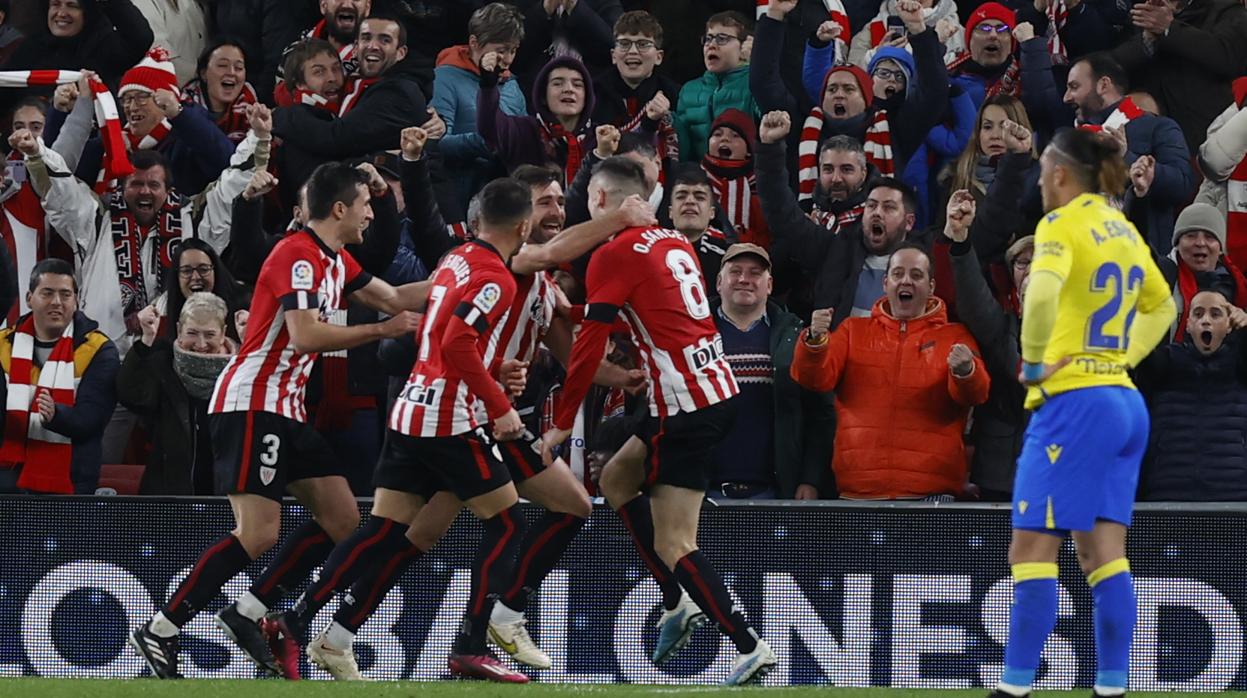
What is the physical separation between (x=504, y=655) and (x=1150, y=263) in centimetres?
408

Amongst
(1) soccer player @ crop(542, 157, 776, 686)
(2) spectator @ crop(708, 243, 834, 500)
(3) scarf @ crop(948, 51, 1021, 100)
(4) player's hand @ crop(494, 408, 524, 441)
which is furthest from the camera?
(3) scarf @ crop(948, 51, 1021, 100)

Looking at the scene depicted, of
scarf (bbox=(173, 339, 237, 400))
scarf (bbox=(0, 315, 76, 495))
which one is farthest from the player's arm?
scarf (bbox=(0, 315, 76, 495))

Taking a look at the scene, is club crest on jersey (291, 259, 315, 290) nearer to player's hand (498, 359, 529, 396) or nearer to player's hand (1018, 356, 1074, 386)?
player's hand (498, 359, 529, 396)

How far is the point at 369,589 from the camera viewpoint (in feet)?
28.2

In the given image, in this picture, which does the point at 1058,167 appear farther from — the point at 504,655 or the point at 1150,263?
the point at 504,655

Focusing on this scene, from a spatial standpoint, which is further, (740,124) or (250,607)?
(740,124)

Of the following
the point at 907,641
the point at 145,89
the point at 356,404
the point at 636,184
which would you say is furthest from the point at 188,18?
the point at 907,641

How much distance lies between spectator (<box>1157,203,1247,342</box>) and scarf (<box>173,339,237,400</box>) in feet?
16.2

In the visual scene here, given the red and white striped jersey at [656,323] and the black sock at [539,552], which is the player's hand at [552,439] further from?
the black sock at [539,552]

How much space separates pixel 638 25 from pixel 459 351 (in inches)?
179

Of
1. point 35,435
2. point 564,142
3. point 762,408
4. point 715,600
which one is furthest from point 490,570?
point 564,142

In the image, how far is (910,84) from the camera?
39.2 feet

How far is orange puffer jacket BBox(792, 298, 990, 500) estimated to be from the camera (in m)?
9.95

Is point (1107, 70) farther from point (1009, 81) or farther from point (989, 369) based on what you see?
point (989, 369)
